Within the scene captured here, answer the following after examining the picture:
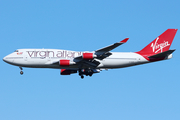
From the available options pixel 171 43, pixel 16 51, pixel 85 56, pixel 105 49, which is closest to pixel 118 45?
pixel 105 49

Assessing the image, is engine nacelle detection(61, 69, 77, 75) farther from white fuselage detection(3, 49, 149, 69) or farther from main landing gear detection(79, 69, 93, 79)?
white fuselage detection(3, 49, 149, 69)

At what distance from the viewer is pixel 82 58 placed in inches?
1972

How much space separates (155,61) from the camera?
176ft

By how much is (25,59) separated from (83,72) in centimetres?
1002

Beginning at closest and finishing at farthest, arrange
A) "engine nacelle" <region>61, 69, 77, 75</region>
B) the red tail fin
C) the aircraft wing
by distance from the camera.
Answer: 1. the aircraft wing
2. the red tail fin
3. "engine nacelle" <region>61, 69, 77, 75</region>

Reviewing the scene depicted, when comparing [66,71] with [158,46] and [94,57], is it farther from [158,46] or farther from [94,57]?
[158,46]

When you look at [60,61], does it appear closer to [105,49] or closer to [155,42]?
[105,49]

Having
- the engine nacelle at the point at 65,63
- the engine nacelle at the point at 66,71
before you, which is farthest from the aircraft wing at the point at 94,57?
the engine nacelle at the point at 66,71

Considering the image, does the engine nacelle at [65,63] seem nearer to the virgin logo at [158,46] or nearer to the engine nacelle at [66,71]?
the engine nacelle at [66,71]

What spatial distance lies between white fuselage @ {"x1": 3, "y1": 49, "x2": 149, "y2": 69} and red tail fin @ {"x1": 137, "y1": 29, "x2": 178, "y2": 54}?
2578 mm

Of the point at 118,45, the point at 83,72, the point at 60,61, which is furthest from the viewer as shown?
the point at 83,72

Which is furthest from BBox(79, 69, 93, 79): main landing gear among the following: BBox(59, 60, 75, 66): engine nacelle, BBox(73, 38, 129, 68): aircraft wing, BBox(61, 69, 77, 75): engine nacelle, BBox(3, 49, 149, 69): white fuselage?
BBox(59, 60, 75, 66): engine nacelle

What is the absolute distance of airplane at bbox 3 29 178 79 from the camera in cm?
5069

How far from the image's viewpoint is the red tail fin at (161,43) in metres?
55.2
